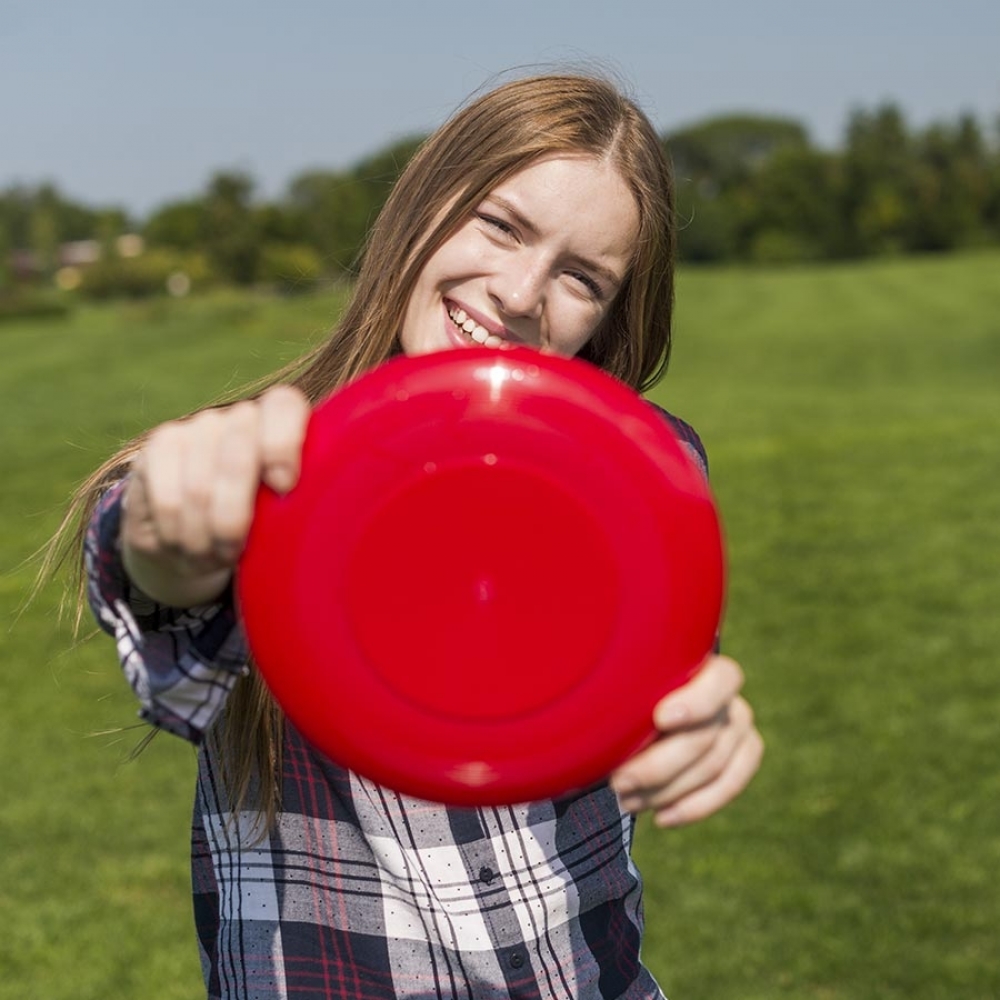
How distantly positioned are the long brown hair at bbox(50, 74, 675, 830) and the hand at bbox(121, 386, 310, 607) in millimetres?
552

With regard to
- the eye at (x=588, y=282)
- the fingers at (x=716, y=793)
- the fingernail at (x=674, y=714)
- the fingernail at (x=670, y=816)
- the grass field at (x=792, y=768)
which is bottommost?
the grass field at (x=792, y=768)

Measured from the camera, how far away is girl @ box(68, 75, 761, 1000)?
1.70 meters

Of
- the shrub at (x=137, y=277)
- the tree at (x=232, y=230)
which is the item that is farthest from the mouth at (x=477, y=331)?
the tree at (x=232, y=230)

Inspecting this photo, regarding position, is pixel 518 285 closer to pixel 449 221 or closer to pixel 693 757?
pixel 449 221

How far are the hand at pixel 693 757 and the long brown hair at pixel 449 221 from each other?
63cm

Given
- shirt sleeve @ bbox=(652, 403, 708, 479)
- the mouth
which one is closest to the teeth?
the mouth

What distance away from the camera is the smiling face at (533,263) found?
175 cm

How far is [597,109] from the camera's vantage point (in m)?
1.92

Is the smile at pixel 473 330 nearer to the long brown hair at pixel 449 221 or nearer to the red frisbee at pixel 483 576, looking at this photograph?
the long brown hair at pixel 449 221

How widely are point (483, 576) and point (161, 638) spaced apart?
36 cm

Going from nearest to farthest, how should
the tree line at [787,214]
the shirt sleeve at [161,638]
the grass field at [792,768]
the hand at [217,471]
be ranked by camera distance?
the hand at [217,471] → the shirt sleeve at [161,638] → the grass field at [792,768] → the tree line at [787,214]

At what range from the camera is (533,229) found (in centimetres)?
176

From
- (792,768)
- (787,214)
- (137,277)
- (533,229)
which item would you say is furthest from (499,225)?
(787,214)

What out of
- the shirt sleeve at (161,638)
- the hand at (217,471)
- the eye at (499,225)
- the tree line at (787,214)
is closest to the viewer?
the hand at (217,471)
